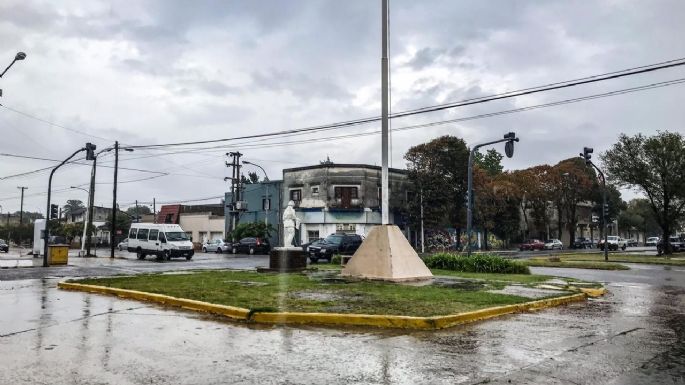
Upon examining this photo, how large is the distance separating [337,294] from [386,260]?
404 centimetres

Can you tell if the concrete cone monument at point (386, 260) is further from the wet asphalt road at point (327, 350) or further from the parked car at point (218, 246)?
the parked car at point (218, 246)

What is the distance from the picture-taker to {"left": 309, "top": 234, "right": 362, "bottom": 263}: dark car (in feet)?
98.7

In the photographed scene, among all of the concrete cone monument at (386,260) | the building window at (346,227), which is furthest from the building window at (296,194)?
the concrete cone monument at (386,260)

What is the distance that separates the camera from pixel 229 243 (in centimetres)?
5025

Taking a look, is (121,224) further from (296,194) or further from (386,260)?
(386,260)

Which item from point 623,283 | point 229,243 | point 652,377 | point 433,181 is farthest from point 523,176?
point 652,377

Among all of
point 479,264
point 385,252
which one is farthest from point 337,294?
point 479,264

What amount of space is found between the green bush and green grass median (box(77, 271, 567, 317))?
13.6ft

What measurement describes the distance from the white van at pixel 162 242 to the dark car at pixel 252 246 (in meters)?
9.81

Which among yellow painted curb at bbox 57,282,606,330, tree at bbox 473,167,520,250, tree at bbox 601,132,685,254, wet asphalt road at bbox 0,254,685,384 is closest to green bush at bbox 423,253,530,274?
yellow painted curb at bbox 57,282,606,330

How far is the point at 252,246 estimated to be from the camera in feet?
149

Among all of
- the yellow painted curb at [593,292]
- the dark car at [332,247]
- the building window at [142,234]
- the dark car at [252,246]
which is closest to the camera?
the yellow painted curb at [593,292]

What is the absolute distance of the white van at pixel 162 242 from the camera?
34.7 metres

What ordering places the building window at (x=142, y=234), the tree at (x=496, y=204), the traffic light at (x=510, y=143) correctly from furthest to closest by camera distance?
the tree at (x=496, y=204)
the building window at (x=142, y=234)
the traffic light at (x=510, y=143)
